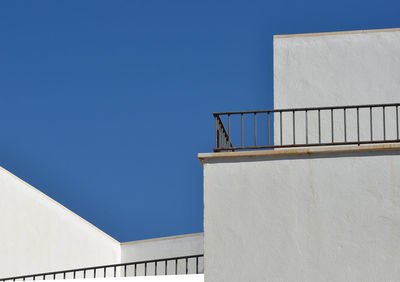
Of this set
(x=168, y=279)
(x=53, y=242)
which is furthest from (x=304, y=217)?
(x=53, y=242)

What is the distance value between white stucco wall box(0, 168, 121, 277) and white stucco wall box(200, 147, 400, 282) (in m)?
7.46

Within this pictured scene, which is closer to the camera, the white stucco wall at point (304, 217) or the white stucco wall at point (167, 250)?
the white stucco wall at point (304, 217)

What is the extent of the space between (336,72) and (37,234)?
26.5 feet

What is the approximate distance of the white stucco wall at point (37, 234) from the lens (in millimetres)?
17969

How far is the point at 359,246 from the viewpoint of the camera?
11414 millimetres

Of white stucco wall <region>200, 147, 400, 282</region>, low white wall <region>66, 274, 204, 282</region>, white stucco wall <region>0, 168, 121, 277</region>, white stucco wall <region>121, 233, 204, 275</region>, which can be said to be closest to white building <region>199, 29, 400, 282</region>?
white stucco wall <region>200, 147, 400, 282</region>

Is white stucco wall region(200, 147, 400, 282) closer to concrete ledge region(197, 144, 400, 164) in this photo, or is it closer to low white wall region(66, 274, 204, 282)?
concrete ledge region(197, 144, 400, 164)

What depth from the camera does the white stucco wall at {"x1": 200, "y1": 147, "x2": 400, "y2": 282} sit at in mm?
11414

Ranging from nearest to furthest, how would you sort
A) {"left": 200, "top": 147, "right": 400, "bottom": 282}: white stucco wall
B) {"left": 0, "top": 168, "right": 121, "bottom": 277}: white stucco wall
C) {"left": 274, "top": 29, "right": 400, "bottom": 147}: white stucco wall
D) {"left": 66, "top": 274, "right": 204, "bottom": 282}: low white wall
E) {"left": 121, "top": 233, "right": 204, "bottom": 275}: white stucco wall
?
{"left": 200, "top": 147, "right": 400, "bottom": 282}: white stucco wall → {"left": 66, "top": 274, "right": 204, "bottom": 282}: low white wall → {"left": 274, "top": 29, "right": 400, "bottom": 147}: white stucco wall → {"left": 0, "top": 168, "right": 121, "bottom": 277}: white stucco wall → {"left": 121, "top": 233, "right": 204, "bottom": 275}: white stucco wall

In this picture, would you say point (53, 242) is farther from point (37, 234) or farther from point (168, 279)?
point (168, 279)

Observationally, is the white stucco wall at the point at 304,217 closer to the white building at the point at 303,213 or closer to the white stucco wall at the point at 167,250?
the white building at the point at 303,213

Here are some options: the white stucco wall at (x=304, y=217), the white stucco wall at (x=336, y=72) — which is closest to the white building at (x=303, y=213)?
the white stucco wall at (x=304, y=217)

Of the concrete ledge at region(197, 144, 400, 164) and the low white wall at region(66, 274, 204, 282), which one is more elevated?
the concrete ledge at region(197, 144, 400, 164)

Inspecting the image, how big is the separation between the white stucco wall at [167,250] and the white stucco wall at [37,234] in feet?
5.45
